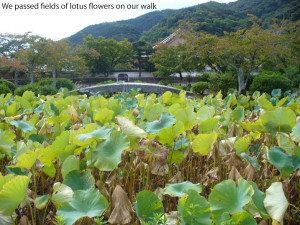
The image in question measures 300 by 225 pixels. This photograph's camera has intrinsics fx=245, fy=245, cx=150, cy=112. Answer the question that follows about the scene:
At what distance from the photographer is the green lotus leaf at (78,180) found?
57 cm

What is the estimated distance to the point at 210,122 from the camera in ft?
2.72

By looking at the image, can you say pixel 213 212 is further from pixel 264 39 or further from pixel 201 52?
pixel 201 52

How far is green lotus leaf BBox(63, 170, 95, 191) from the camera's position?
57cm

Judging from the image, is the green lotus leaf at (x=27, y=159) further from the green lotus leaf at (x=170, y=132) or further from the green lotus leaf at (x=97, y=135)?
the green lotus leaf at (x=170, y=132)

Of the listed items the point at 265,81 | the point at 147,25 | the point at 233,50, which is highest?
the point at 147,25

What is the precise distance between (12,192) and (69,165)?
143mm

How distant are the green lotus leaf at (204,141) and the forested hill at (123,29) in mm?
52905

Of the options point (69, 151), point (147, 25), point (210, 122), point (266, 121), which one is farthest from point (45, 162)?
point (147, 25)

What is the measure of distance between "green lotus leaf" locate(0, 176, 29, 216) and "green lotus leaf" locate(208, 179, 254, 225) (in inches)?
14.1

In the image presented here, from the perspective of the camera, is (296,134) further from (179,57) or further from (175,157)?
(179,57)

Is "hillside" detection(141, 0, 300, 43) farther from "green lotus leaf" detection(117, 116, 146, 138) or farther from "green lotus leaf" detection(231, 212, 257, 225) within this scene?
"green lotus leaf" detection(231, 212, 257, 225)

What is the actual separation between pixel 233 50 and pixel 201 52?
1724mm

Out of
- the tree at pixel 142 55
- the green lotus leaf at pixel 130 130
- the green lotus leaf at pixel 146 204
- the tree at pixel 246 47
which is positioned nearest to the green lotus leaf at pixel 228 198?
the green lotus leaf at pixel 146 204

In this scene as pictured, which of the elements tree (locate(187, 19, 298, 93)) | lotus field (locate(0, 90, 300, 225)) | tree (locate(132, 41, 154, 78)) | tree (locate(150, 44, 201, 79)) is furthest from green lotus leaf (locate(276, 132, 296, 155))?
tree (locate(132, 41, 154, 78))
